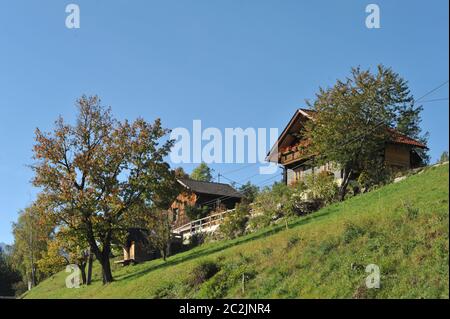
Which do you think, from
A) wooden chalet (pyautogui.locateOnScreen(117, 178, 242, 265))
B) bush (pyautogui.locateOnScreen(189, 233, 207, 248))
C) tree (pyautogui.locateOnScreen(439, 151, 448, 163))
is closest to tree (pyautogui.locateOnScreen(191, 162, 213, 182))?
wooden chalet (pyautogui.locateOnScreen(117, 178, 242, 265))

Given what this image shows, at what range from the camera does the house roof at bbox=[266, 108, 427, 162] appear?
4278cm

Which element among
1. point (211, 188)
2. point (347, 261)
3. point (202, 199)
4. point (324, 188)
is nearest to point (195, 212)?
point (202, 199)

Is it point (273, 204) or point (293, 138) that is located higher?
point (293, 138)

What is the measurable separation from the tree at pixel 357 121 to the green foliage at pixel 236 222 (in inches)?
238

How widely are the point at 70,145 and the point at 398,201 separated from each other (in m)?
19.9

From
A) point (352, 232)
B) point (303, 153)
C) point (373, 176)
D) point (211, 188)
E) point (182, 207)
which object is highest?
point (211, 188)

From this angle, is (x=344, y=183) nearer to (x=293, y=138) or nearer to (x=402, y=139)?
(x=402, y=139)

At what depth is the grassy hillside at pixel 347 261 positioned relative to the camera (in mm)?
16375

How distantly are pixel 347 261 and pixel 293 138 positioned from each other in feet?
117

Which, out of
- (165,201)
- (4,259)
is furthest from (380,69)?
(4,259)

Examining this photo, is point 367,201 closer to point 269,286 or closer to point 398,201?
point 398,201

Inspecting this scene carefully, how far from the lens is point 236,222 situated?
136 feet

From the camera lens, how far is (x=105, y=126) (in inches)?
1423
